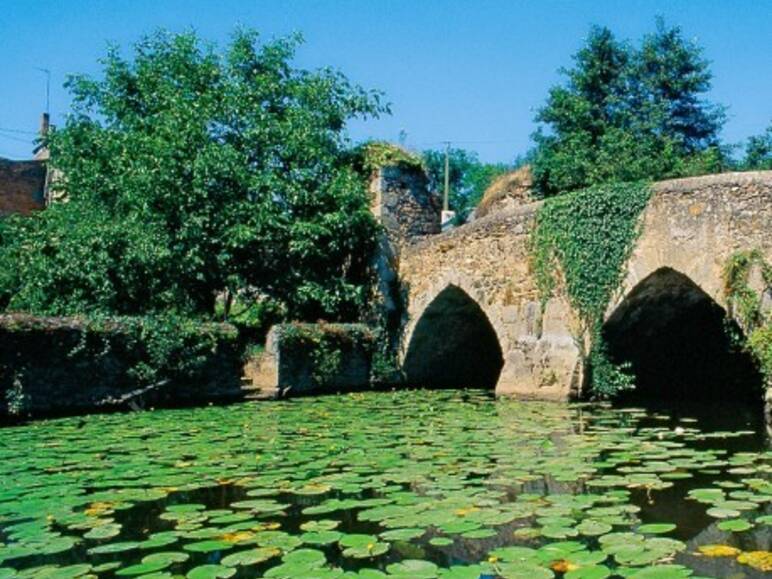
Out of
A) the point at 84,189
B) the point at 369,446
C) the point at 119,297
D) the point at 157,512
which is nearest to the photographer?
the point at 157,512

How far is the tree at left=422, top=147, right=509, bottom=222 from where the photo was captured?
50.5 metres

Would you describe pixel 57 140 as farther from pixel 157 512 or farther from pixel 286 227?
pixel 157 512

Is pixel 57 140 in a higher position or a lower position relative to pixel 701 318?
higher

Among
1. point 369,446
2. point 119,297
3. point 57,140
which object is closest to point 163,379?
point 119,297

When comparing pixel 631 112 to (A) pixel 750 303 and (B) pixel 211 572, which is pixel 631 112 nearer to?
(A) pixel 750 303

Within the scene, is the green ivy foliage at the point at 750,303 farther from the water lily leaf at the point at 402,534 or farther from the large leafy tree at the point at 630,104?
the large leafy tree at the point at 630,104

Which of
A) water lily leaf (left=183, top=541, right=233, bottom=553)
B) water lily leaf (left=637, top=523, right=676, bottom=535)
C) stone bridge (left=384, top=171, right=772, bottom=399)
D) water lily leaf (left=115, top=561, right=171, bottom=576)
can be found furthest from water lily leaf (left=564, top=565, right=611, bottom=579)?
stone bridge (left=384, top=171, right=772, bottom=399)

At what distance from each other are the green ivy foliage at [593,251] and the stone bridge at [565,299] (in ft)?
0.50

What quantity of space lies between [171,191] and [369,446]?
8052mm

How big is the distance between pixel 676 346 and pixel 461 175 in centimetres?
4299

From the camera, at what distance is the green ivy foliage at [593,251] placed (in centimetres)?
1010

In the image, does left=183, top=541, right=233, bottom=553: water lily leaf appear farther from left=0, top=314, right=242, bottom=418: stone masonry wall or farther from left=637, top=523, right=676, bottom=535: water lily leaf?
left=0, top=314, right=242, bottom=418: stone masonry wall

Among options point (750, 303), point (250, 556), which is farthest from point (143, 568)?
point (750, 303)

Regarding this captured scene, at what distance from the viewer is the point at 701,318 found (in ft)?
37.1
